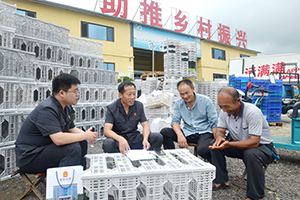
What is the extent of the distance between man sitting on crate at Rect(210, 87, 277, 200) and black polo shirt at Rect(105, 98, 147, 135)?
3.68 feet

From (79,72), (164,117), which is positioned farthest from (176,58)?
(79,72)

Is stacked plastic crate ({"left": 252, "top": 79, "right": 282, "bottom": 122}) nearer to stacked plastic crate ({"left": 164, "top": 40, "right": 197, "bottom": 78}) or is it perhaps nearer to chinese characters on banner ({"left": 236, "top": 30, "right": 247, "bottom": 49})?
stacked plastic crate ({"left": 164, "top": 40, "right": 197, "bottom": 78})

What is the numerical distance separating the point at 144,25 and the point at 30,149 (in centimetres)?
1280

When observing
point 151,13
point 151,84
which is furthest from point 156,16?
point 151,84

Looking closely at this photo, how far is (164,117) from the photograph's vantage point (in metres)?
4.92

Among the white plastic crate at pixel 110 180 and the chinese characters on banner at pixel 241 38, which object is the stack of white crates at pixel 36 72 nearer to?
the white plastic crate at pixel 110 180

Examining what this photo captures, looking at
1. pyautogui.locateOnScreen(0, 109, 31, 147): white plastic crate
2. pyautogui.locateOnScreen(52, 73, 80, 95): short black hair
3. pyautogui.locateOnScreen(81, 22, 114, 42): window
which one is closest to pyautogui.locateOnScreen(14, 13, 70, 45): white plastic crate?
pyautogui.locateOnScreen(0, 109, 31, 147): white plastic crate

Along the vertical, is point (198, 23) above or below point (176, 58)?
above

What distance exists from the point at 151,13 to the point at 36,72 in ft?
39.0

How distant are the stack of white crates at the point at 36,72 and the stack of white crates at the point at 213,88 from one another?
14.3ft

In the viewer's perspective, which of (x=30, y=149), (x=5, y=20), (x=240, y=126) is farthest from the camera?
(x=5, y=20)

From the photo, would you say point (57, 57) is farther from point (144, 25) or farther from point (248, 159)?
point (144, 25)

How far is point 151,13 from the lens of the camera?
44.6ft

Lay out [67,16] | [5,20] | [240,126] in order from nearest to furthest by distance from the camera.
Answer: [240,126], [5,20], [67,16]
